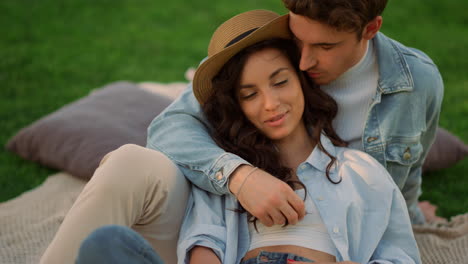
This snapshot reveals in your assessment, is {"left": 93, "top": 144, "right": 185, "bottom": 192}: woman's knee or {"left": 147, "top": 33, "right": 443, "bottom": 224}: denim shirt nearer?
{"left": 93, "top": 144, "right": 185, "bottom": 192}: woman's knee

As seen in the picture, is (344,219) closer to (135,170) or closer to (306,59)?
(306,59)

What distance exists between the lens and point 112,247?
2031 mm

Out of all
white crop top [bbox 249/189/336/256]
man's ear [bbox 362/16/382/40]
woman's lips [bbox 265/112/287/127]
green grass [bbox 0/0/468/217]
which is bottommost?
green grass [bbox 0/0/468/217]

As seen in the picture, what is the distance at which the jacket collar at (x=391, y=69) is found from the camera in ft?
9.98

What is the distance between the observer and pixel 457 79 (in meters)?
6.04

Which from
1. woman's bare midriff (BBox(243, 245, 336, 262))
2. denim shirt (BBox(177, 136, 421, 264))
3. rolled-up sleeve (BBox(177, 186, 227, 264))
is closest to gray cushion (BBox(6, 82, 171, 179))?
rolled-up sleeve (BBox(177, 186, 227, 264))

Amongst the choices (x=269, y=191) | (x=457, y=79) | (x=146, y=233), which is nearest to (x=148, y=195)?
(x=146, y=233)

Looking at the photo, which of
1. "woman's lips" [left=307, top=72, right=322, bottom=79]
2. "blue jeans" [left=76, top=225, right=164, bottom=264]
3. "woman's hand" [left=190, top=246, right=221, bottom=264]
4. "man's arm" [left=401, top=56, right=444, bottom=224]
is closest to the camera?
"blue jeans" [left=76, top=225, right=164, bottom=264]

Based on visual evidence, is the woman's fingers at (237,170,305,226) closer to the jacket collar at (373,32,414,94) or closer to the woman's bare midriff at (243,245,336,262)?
the woman's bare midriff at (243,245,336,262)

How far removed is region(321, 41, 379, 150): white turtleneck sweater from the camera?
3.10 m

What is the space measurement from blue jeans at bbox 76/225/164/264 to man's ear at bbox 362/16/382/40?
157 centimetres

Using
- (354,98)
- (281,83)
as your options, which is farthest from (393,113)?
(281,83)

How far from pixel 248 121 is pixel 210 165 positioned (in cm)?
39

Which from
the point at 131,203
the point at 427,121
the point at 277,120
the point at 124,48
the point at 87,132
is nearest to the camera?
the point at 131,203
